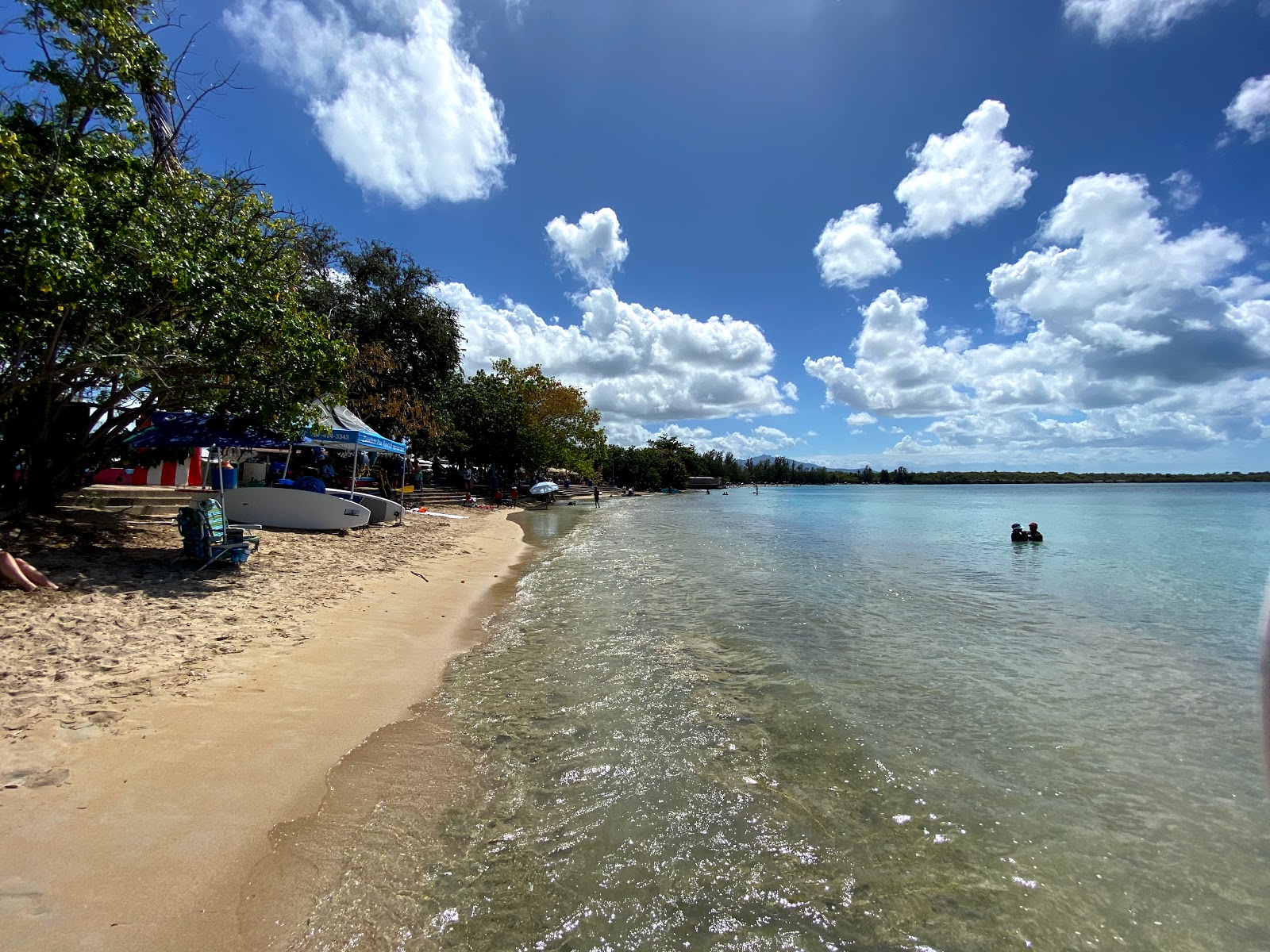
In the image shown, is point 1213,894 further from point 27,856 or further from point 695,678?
point 27,856

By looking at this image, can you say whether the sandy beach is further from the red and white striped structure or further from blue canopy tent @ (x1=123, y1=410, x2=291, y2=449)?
the red and white striped structure

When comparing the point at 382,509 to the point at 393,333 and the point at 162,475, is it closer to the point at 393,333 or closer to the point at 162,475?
the point at 162,475

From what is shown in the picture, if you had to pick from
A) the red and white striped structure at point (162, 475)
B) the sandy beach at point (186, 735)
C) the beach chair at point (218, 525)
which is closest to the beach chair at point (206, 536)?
the beach chair at point (218, 525)

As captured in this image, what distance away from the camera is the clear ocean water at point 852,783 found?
3.10m

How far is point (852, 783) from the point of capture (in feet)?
14.7

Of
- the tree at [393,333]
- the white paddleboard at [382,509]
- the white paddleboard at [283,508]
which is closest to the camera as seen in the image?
the white paddleboard at [283,508]

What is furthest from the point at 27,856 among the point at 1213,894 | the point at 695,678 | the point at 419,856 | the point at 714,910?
the point at 1213,894

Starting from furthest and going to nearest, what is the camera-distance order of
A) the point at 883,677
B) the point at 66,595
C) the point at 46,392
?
1. the point at 46,392
2. the point at 883,677
3. the point at 66,595

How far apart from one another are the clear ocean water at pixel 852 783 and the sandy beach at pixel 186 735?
0.77m

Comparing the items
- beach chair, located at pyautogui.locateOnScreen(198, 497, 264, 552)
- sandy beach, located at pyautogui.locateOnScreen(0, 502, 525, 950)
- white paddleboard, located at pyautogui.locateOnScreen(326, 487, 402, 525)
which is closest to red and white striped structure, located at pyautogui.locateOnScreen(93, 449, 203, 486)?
white paddleboard, located at pyautogui.locateOnScreen(326, 487, 402, 525)

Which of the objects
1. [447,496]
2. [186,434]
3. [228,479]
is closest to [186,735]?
[186,434]

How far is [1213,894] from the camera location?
11.2 feet

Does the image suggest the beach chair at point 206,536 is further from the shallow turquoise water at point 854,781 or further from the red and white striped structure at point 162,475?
Answer: the red and white striped structure at point 162,475

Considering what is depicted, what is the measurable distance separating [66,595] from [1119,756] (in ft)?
36.6
